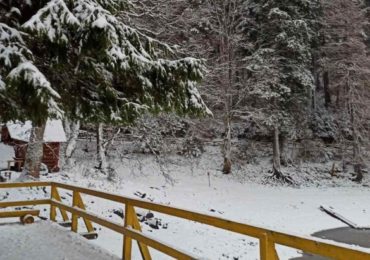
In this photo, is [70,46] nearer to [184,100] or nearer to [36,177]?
[184,100]

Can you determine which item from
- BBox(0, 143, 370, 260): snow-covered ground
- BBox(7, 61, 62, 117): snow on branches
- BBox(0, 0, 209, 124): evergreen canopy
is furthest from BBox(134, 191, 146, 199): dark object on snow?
BBox(7, 61, 62, 117): snow on branches

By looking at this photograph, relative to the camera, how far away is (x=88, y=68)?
5512 mm

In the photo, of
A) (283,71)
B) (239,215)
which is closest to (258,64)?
(283,71)

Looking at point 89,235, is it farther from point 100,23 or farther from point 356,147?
point 356,147

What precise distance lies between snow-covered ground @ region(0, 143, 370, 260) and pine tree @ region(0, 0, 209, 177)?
4444 mm

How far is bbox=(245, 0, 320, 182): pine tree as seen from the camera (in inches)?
949

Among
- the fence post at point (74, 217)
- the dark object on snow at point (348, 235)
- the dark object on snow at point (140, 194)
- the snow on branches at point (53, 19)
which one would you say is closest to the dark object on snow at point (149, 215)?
the dark object on snow at point (140, 194)

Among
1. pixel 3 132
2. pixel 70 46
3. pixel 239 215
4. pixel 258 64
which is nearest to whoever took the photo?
pixel 70 46

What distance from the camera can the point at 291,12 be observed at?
83.1 feet

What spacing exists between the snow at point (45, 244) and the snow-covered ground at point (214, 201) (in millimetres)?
1531

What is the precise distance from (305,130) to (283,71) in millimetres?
4270

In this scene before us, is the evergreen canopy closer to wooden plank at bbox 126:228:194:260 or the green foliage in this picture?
wooden plank at bbox 126:228:194:260

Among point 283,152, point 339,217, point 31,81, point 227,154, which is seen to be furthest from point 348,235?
point 31,81

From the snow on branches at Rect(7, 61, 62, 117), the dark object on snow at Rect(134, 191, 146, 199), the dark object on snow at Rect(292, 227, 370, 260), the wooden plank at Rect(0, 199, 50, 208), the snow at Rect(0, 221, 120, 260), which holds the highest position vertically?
the snow on branches at Rect(7, 61, 62, 117)
